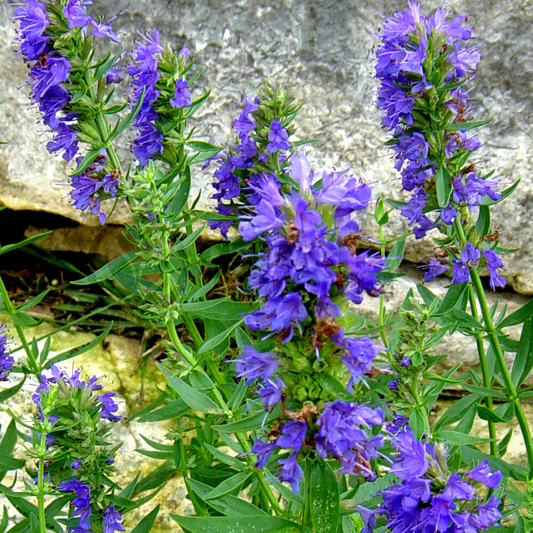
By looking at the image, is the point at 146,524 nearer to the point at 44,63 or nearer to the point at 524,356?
the point at 524,356

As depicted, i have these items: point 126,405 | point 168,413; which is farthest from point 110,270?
point 126,405

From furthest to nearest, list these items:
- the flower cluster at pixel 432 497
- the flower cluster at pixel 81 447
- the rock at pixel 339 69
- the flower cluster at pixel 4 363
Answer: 1. the rock at pixel 339 69
2. the flower cluster at pixel 4 363
3. the flower cluster at pixel 81 447
4. the flower cluster at pixel 432 497

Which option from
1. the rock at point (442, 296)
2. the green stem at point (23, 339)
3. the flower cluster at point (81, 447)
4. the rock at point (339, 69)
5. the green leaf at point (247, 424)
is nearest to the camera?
the green leaf at point (247, 424)

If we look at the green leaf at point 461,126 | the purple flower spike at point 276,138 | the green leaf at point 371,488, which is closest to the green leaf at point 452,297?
the green leaf at point 461,126

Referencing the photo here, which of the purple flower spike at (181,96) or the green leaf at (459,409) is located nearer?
the purple flower spike at (181,96)

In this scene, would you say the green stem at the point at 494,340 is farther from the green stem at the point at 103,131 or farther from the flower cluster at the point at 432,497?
the green stem at the point at 103,131

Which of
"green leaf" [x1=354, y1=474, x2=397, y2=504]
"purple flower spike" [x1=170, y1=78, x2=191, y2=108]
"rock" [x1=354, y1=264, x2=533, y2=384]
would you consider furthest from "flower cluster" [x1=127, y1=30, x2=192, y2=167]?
"rock" [x1=354, y1=264, x2=533, y2=384]

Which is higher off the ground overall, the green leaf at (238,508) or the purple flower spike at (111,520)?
the green leaf at (238,508)

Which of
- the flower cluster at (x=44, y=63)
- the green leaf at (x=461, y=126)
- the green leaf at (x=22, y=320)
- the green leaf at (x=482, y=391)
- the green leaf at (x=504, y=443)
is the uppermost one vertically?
the flower cluster at (x=44, y=63)

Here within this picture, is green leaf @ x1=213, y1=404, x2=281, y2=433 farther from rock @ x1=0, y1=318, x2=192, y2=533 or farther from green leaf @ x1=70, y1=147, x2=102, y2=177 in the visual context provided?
rock @ x1=0, y1=318, x2=192, y2=533
